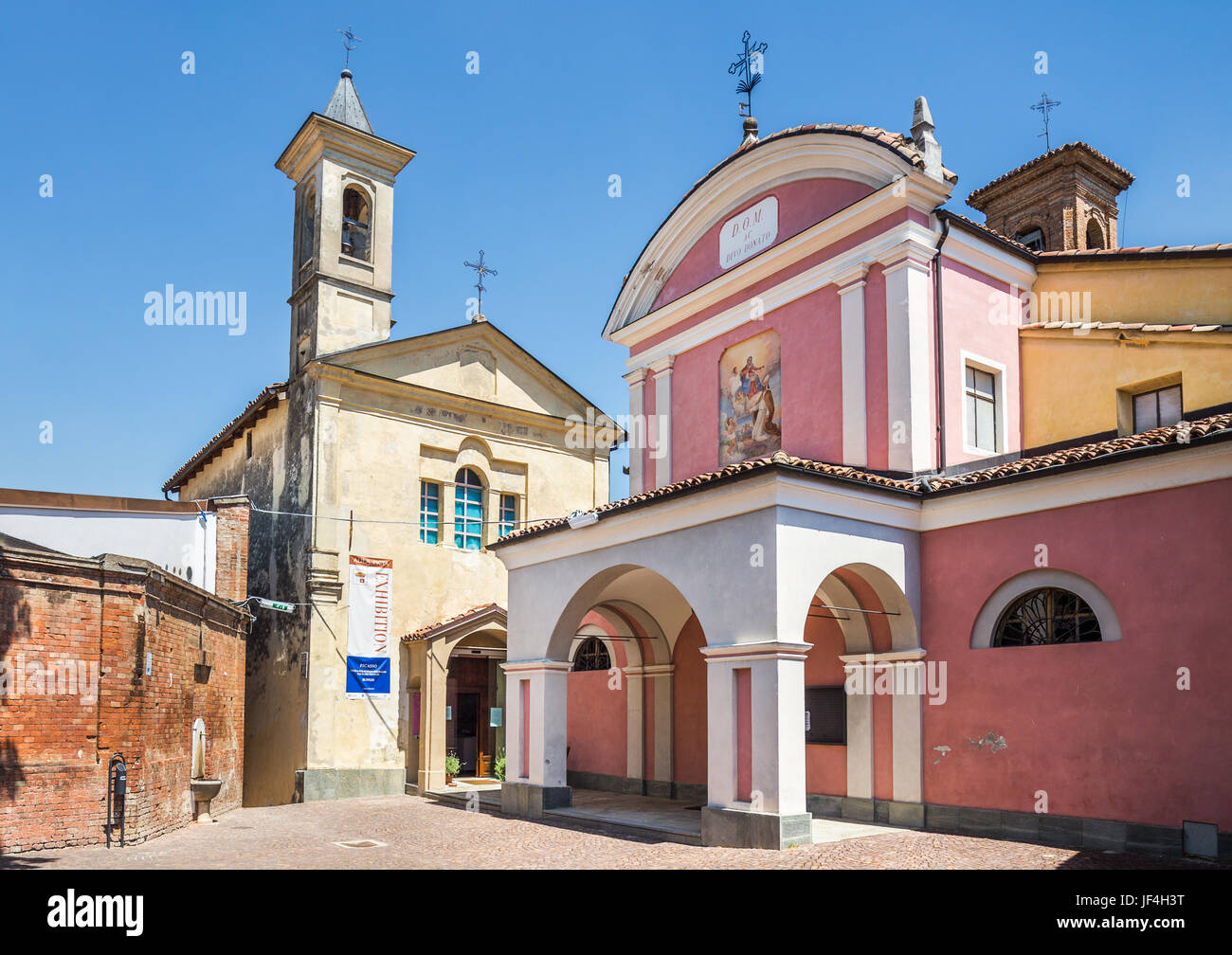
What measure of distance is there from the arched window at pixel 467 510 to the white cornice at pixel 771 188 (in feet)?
17.9

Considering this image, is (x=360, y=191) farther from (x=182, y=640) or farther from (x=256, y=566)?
(x=182, y=640)

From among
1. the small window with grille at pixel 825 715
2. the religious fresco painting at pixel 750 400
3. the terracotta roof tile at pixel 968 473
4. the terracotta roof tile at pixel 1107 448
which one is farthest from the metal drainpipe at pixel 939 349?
the small window with grille at pixel 825 715

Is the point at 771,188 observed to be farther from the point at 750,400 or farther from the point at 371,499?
the point at 371,499

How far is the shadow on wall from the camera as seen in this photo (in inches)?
436

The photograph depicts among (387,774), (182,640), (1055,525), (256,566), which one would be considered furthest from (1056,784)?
(256,566)

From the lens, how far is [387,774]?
20.8 m

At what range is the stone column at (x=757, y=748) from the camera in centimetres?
1129

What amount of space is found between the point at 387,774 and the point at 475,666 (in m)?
2.95

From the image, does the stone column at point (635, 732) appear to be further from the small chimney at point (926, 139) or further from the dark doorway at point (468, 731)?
the small chimney at point (926, 139)

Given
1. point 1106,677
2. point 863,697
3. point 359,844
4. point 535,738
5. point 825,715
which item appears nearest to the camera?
point 1106,677

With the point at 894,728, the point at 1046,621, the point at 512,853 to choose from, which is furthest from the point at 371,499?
the point at 1046,621

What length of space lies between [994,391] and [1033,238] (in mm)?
9172

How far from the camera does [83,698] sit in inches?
466

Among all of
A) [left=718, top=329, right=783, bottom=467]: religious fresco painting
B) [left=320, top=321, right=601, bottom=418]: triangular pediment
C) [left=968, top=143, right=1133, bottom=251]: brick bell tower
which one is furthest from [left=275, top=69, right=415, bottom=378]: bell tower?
[left=968, top=143, right=1133, bottom=251]: brick bell tower
